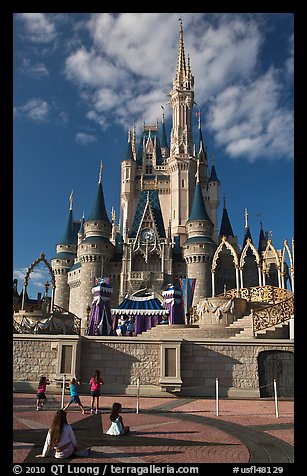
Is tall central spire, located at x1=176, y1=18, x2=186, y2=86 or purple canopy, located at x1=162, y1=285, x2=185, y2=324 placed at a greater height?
tall central spire, located at x1=176, y1=18, x2=186, y2=86

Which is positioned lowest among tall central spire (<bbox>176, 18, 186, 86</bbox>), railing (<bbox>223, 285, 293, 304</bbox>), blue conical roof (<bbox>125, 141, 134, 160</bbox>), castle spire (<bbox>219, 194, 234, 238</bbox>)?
railing (<bbox>223, 285, 293, 304</bbox>)

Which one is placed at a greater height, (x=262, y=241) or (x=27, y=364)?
(x=262, y=241)

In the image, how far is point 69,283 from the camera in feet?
195

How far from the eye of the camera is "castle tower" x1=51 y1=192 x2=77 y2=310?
61656mm

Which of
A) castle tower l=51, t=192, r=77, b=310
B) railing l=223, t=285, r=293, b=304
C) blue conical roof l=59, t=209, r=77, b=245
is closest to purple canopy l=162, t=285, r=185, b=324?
railing l=223, t=285, r=293, b=304

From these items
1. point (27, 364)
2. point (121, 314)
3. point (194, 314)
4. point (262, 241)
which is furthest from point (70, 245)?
point (27, 364)

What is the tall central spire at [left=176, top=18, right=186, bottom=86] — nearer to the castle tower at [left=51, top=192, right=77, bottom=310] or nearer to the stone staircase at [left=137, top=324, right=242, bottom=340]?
the castle tower at [left=51, top=192, right=77, bottom=310]

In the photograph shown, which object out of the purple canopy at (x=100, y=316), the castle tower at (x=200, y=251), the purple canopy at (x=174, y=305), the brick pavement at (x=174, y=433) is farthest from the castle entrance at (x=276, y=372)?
the castle tower at (x=200, y=251)

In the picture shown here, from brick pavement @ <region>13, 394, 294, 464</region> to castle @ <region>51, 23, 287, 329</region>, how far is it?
33.8 metres

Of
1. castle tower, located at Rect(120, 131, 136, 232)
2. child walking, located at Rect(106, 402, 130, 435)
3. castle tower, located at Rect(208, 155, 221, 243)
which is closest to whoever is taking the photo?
child walking, located at Rect(106, 402, 130, 435)

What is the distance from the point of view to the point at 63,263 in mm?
63438
